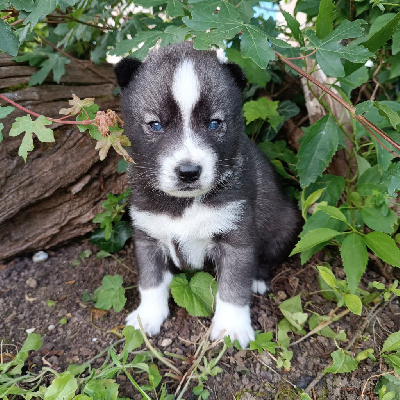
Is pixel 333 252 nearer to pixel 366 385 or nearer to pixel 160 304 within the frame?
pixel 366 385

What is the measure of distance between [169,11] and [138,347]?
186 cm

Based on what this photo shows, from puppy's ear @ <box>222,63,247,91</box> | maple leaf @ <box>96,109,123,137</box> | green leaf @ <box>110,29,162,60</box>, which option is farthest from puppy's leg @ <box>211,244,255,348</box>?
green leaf @ <box>110,29,162,60</box>

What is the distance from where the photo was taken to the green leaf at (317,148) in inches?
94.1

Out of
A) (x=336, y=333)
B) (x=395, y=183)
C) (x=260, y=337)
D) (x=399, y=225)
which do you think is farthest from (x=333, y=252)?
(x=395, y=183)

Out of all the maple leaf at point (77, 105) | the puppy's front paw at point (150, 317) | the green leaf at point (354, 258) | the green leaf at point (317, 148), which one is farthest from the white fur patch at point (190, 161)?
the puppy's front paw at point (150, 317)

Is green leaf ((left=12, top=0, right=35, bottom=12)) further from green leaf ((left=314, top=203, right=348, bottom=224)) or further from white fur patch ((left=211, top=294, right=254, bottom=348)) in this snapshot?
white fur patch ((left=211, top=294, right=254, bottom=348))

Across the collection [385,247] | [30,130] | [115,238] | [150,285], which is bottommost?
[115,238]

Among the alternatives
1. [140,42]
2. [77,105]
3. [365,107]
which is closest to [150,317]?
[77,105]

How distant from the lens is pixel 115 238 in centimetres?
319

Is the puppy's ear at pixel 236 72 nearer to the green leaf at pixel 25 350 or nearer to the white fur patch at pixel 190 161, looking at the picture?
the white fur patch at pixel 190 161

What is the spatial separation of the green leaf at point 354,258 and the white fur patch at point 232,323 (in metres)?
0.72

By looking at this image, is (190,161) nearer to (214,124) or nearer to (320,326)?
(214,124)

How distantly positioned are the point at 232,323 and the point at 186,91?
1357 mm

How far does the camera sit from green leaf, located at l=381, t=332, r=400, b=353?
2.17 meters
